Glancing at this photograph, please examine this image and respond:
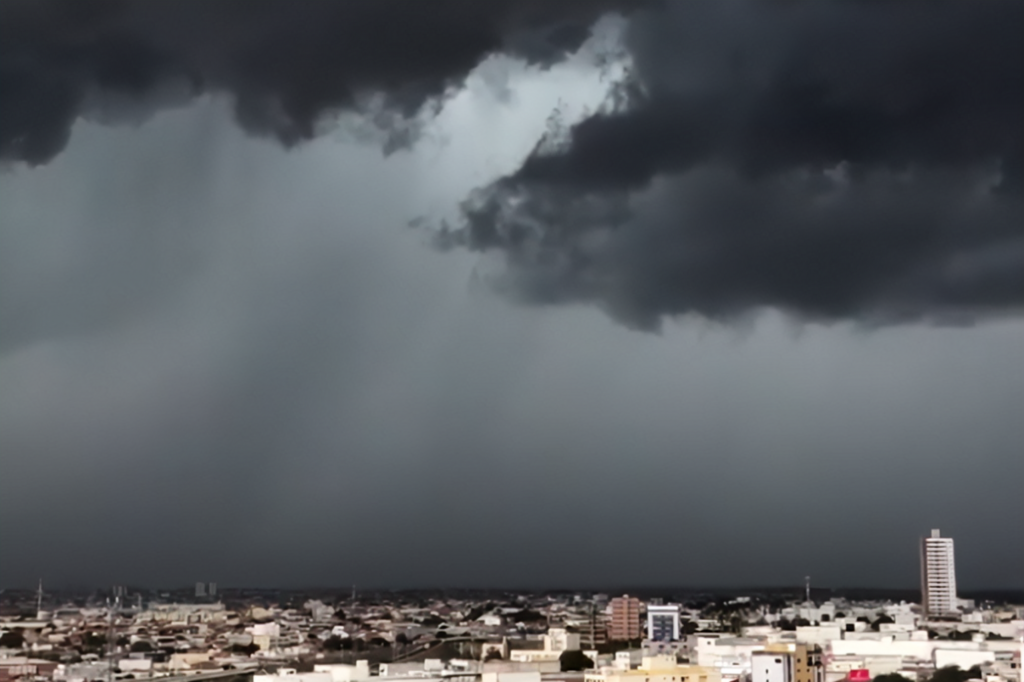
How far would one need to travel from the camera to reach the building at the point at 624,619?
19922 millimetres

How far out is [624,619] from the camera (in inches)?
813

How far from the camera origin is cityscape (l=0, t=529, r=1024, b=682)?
12555 millimetres

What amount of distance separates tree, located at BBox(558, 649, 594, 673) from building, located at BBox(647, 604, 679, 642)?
11.8 ft

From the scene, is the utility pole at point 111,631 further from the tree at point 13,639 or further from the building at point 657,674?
the building at point 657,674

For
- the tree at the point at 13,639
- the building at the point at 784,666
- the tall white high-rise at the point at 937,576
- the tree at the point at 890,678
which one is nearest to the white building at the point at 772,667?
the building at the point at 784,666

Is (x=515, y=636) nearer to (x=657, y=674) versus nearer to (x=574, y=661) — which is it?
(x=574, y=661)

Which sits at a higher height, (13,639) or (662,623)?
(13,639)

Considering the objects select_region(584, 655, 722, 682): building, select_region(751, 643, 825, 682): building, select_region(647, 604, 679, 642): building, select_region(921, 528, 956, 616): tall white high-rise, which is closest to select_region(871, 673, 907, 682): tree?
select_region(751, 643, 825, 682): building

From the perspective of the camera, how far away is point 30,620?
13562 mm

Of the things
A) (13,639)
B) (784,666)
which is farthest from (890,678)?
(13,639)

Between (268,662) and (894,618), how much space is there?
11.8m

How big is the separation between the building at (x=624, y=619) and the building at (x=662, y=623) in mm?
255

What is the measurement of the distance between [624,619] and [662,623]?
93 cm

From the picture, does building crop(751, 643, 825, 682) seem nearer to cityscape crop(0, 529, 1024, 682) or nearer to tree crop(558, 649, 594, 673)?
cityscape crop(0, 529, 1024, 682)
